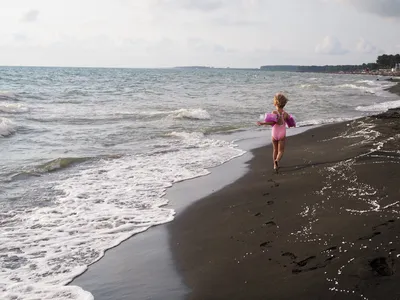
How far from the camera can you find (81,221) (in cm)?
642

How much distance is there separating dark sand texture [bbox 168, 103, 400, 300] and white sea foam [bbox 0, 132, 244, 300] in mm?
927

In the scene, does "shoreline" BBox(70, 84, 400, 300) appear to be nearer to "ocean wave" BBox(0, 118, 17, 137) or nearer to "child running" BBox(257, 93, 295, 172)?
"child running" BBox(257, 93, 295, 172)

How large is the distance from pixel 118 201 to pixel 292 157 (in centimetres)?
473

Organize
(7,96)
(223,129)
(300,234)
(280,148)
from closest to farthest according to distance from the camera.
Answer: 1. (300,234)
2. (280,148)
3. (223,129)
4. (7,96)

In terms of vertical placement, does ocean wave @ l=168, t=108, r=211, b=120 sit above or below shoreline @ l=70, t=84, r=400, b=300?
above

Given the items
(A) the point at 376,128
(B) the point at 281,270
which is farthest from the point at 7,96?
(B) the point at 281,270

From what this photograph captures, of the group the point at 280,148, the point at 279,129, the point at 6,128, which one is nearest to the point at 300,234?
the point at 279,129

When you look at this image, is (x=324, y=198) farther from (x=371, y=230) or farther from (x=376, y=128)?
(x=376, y=128)

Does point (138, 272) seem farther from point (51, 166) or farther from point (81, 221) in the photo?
point (51, 166)

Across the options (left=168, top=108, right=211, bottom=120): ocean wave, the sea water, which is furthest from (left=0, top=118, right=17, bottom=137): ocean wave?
(left=168, top=108, right=211, bottom=120): ocean wave

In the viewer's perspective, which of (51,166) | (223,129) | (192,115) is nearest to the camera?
(51,166)

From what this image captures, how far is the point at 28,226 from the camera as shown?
6.24 m

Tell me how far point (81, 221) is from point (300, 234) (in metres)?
3.42

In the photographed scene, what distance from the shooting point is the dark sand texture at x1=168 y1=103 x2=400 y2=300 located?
12.3 feet
